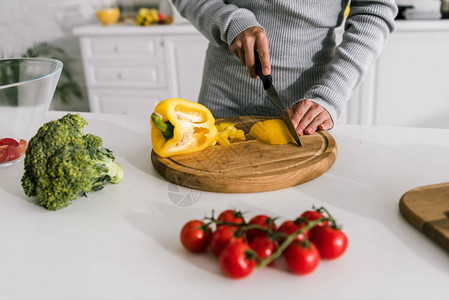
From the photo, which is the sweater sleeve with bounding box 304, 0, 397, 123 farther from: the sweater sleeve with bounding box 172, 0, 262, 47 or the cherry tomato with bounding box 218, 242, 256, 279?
the cherry tomato with bounding box 218, 242, 256, 279

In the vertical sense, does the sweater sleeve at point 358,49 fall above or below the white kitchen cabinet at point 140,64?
above

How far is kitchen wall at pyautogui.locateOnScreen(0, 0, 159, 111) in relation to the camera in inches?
146

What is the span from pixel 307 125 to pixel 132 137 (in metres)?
0.54

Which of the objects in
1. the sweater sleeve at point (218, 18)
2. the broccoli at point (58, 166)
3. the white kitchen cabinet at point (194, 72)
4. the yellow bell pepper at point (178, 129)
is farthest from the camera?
the white kitchen cabinet at point (194, 72)

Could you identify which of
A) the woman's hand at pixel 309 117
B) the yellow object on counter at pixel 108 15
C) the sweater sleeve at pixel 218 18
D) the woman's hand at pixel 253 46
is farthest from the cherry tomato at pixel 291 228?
the yellow object on counter at pixel 108 15

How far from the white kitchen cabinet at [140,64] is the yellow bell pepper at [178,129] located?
6.70 feet

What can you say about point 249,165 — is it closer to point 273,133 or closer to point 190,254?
point 273,133

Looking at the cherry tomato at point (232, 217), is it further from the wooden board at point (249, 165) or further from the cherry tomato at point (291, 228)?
the wooden board at point (249, 165)

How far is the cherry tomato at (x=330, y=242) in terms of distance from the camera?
674 mm

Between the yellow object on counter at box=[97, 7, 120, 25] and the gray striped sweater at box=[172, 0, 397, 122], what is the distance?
2.04 metres

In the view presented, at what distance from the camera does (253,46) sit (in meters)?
1.25

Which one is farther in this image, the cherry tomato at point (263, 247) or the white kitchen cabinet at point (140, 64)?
the white kitchen cabinet at point (140, 64)

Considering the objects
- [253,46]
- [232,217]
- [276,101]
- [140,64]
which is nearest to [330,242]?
[232,217]

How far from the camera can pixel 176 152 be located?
1.07 meters
